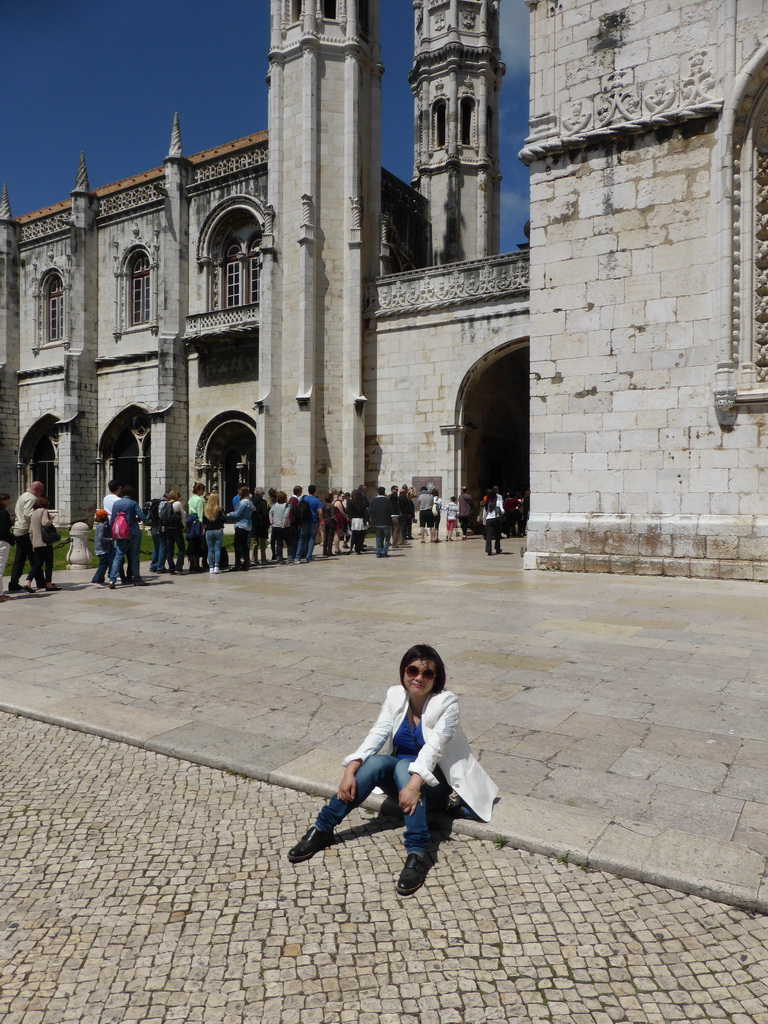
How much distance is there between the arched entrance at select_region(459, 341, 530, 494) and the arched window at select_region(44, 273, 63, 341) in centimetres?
1961

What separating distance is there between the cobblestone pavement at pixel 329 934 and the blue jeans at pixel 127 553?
26.9 feet

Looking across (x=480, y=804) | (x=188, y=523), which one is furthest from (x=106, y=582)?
(x=480, y=804)

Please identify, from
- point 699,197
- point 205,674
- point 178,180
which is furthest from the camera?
point 178,180

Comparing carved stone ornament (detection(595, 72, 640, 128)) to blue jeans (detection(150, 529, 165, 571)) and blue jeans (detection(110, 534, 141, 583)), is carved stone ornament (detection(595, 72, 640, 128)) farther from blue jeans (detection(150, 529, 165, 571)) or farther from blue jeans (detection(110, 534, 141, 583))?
blue jeans (detection(150, 529, 165, 571))

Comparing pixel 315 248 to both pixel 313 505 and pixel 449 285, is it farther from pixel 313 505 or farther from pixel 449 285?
pixel 313 505

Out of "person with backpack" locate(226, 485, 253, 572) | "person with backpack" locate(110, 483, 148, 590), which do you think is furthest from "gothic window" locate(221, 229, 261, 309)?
"person with backpack" locate(110, 483, 148, 590)

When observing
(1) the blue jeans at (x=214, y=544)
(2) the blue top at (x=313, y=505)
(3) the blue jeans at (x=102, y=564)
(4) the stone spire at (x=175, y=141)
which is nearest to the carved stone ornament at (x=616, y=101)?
(2) the blue top at (x=313, y=505)

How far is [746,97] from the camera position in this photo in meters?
10.8

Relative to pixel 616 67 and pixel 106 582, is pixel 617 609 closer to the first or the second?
pixel 106 582

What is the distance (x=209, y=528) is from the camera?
42.1 ft

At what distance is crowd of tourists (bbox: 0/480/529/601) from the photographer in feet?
35.5

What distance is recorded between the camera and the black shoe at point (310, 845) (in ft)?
9.52

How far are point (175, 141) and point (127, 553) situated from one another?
20.5 m

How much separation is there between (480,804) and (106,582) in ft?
33.7
